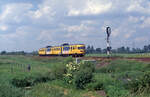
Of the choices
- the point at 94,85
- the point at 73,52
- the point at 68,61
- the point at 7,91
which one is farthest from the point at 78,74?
the point at 73,52

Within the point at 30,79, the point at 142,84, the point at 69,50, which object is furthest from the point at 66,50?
the point at 142,84

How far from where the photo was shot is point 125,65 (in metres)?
27.1

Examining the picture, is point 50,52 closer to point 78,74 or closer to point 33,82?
point 33,82

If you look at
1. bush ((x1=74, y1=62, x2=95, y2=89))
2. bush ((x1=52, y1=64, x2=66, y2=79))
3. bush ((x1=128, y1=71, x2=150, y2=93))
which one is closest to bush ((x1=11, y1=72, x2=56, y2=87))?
bush ((x1=52, y1=64, x2=66, y2=79))

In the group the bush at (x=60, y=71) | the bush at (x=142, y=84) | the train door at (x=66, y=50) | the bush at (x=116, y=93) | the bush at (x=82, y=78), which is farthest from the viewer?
the train door at (x=66, y=50)

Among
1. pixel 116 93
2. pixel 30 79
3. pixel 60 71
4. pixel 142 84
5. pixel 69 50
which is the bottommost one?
pixel 116 93

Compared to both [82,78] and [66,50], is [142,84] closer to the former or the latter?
[82,78]

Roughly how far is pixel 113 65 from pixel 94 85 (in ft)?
36.0

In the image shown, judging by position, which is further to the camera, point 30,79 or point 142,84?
point 30,79

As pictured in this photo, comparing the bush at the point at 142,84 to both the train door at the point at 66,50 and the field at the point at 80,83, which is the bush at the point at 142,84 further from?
the train door at the point at 66,50

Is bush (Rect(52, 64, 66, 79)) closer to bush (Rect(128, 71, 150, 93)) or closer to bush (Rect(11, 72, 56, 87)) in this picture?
bush (Rect(11, 72, 56, 87))

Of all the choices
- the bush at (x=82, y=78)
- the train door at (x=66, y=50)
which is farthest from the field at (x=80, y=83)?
the train door at (x=66, y=50)

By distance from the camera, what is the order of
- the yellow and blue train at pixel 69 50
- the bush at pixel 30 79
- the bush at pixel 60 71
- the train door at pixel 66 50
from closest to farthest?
the bush at pixel 30 79, the bush at pixel 60 71, the yellow and blue train at pixel 69 50, the train door at pixel 66 50

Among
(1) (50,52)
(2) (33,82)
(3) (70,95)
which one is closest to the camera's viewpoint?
(3) (70,95)
